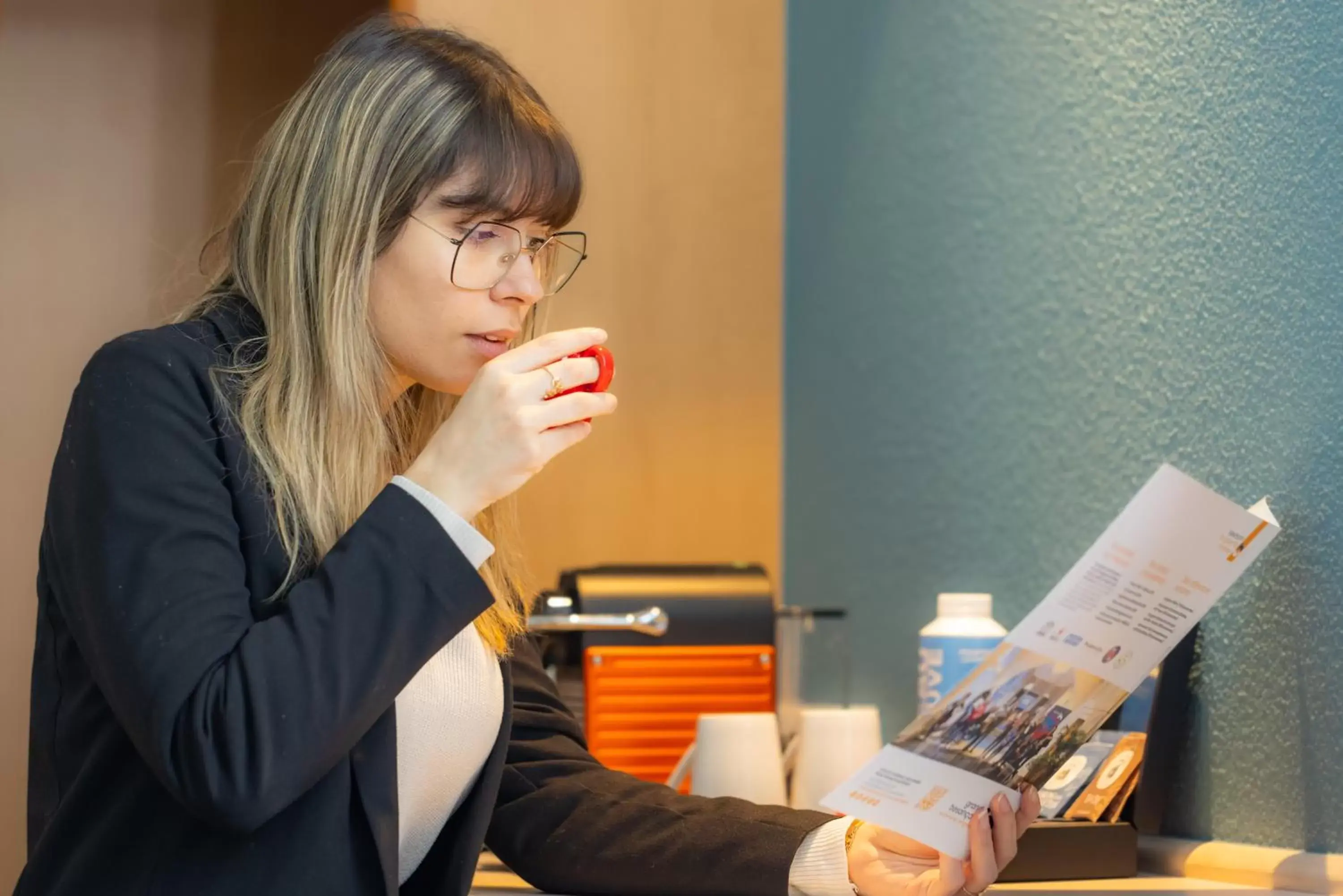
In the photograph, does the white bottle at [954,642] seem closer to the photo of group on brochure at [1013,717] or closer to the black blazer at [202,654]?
the photo of group on brochure at [1013,717]

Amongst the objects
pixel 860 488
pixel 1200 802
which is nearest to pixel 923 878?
pixel 1200 802

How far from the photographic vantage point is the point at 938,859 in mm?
1063

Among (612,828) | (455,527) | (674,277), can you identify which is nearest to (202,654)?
(455,527)

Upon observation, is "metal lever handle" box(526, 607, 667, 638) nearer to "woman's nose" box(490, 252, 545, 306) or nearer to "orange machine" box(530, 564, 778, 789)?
"orange machine" box(530, 564, 778, 789)

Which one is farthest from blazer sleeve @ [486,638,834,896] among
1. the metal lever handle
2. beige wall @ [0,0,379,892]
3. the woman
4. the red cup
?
beige wall @ [0,0,379,892]

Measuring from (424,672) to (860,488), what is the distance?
0.92 m

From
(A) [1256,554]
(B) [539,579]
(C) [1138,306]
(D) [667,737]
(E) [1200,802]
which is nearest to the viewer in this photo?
(A) [1256,554]

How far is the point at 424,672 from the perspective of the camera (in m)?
1.03

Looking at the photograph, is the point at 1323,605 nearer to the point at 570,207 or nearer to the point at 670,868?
the point at 670,868

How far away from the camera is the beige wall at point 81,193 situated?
2184 mm

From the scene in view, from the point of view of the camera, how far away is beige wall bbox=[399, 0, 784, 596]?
6.64 feet

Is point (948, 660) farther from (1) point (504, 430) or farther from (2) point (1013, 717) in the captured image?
(1) point (504, 430)

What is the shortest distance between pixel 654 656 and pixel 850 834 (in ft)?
1.86

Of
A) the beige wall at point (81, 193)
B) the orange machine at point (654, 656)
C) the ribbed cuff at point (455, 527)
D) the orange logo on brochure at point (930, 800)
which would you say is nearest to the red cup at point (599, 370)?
the ribbed cuff at point (455, 527)
